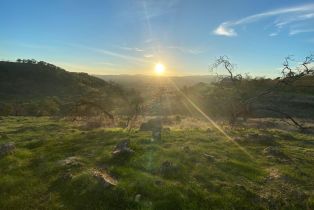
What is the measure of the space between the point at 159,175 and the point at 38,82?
157 m

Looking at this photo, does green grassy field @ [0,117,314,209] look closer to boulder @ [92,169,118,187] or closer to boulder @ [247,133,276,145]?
boulder @ [247,133,276,145]

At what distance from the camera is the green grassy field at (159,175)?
15.5 m

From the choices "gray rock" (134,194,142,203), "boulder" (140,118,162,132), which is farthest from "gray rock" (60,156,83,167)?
"boulder" (140,118,162,132)

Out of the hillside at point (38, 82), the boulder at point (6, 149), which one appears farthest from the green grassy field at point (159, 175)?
the hillside at point (38, 82)

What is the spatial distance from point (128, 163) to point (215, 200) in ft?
18.5

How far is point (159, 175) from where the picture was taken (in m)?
17.9

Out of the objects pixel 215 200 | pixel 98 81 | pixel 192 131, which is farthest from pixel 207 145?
pixel 98 81

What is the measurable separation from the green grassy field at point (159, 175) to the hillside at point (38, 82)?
11663cm

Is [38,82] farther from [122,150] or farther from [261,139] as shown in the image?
[122,150]

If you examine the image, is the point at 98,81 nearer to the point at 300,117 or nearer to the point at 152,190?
the point at 300,117

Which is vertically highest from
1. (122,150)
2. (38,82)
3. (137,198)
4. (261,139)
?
(122,150)

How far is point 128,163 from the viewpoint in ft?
63.2

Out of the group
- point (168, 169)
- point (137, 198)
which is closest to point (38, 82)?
point (168, 169)

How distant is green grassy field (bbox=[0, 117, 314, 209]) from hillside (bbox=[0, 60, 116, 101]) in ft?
383
